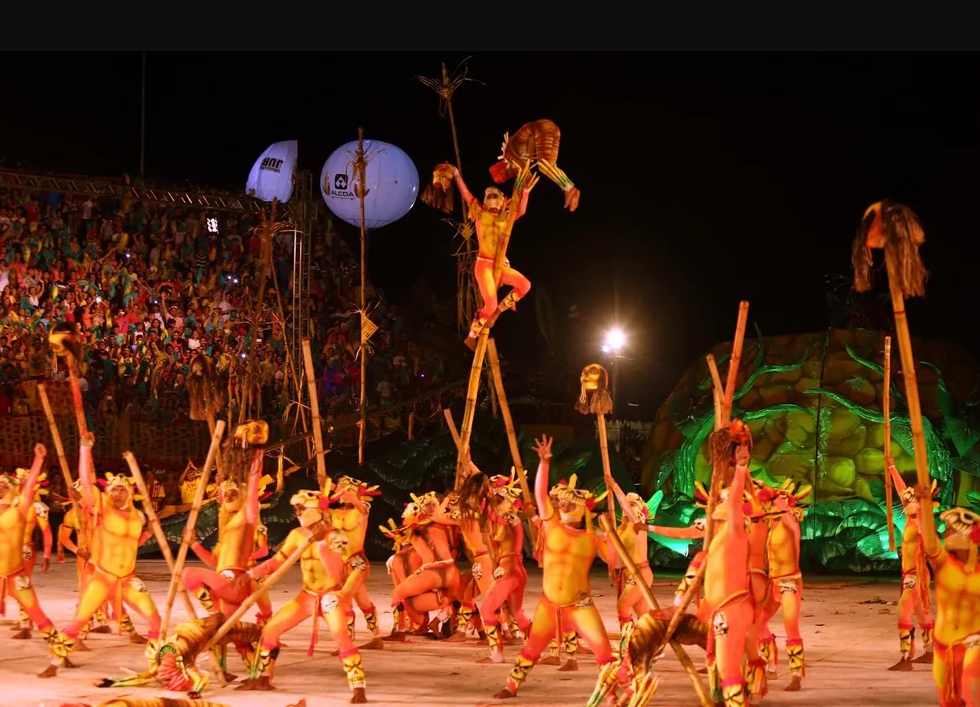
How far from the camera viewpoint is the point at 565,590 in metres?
7.32

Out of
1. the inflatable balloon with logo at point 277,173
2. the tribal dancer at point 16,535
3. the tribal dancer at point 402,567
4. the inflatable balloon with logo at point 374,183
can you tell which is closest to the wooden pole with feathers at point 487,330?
the tribal dancer at point 402,567

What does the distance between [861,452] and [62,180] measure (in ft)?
32.1

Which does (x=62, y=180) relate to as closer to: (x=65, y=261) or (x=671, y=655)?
(x=65, y=261)

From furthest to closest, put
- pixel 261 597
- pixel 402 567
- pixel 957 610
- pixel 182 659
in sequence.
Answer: pixel 402 567 → pixel 261 597 → pixel 182 659 → pixel 957 610

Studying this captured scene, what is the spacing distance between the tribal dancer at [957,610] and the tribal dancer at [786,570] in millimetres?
1638

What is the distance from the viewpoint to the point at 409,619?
10.1m

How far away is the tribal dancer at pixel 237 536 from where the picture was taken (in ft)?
25.0

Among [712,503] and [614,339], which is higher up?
[614,339]

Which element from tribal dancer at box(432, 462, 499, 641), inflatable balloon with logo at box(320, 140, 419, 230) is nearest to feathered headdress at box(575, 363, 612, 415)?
tribal dancer at box(432, 462, 499, 641)

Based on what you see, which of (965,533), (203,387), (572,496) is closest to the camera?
(965,533)

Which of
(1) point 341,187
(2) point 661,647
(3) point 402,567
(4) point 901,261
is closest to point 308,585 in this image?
(2) point 661,647

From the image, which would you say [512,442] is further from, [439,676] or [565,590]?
[565,590]

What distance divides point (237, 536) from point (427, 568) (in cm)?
231

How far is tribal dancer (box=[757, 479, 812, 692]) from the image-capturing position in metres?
7.85
